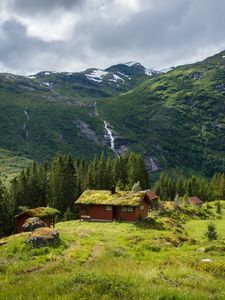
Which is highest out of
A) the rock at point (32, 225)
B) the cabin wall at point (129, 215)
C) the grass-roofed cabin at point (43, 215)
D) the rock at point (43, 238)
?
the rock at point (43, 238)

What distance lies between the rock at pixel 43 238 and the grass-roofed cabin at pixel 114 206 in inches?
1169

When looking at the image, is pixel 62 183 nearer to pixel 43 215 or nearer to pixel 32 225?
pixel 43 215

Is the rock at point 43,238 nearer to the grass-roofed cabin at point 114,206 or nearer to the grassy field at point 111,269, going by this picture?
the grassy field at point 111,269

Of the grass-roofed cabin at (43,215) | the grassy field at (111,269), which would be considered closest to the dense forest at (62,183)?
the grass-roofed cabin at (43,215)

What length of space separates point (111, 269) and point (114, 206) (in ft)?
149

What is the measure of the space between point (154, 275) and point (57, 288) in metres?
6.36

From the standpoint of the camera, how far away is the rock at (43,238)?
33.4 m

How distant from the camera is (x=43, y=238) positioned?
34.1 meters

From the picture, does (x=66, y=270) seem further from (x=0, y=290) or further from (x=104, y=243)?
(x=104, y=243)

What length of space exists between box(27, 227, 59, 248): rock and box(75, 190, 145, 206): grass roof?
98.1ft

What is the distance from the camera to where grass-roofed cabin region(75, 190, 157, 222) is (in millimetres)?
65000

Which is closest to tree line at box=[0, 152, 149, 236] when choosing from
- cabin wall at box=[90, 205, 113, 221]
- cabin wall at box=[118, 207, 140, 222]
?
cabin wall at box=[90, 205, 113, 221]

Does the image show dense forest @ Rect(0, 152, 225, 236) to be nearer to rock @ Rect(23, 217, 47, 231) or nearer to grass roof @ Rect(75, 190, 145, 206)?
grass roof @ Rect(75, 190, 145, 206)

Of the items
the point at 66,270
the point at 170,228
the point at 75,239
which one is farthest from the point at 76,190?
the point at 66,270
